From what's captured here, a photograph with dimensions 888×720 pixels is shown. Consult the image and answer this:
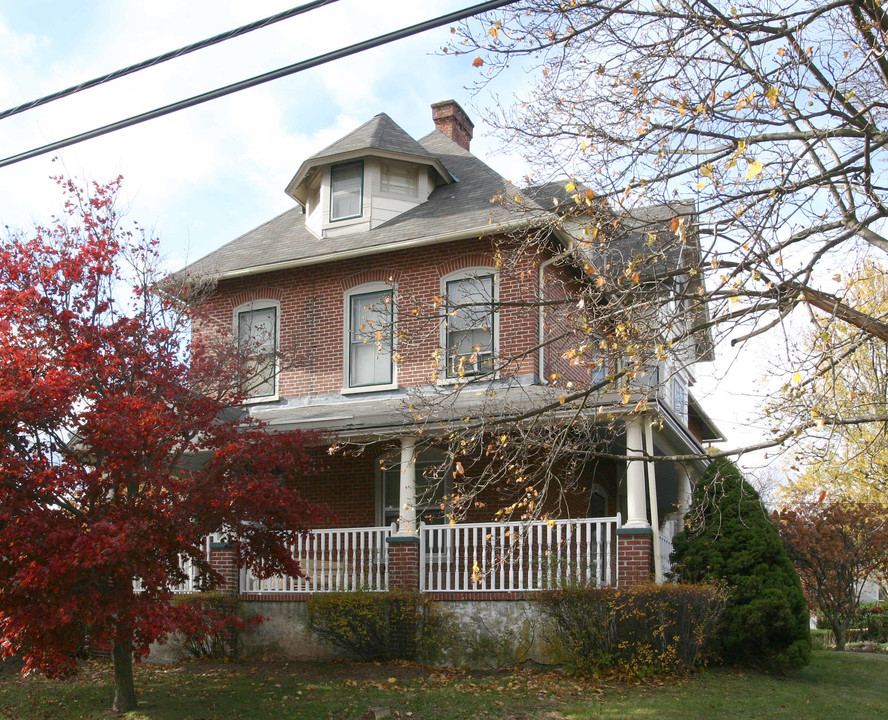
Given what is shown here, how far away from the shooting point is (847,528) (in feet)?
69.4

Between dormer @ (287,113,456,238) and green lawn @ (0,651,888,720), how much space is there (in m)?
8.11

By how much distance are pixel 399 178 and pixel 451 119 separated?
3.33 metres

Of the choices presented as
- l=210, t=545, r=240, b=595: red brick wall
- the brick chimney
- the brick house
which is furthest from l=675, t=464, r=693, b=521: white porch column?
the brick chimney

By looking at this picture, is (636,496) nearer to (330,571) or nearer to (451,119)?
(330,571)

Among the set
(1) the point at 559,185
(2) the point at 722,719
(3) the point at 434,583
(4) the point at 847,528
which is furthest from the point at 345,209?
(4) the point at 847,528

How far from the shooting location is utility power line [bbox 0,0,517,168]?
716 centimetres

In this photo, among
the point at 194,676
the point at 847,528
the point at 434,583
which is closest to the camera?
the point at 194,676

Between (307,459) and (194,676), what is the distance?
3367 mm

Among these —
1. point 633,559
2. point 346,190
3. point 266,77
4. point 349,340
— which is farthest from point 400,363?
point 266,77

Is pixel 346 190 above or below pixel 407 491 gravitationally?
above

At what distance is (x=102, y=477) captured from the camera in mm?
10359

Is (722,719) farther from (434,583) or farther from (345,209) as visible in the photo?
(345,209)

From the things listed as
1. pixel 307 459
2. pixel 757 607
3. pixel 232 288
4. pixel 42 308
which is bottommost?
pixel 757 607

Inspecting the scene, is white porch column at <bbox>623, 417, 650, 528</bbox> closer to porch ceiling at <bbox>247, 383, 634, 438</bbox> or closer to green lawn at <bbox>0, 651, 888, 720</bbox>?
porch ceiling at <bbox>247, 383, 634, 438</bbox>
